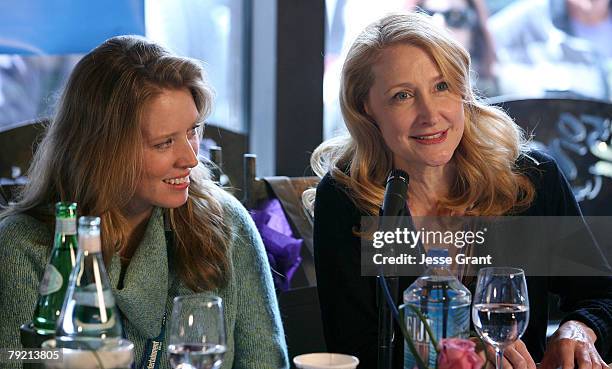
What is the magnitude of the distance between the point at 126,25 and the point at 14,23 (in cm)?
35

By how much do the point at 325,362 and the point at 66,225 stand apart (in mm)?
383

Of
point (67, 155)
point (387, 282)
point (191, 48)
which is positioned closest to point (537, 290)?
point (387, 282)

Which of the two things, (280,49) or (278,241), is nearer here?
(278,241)

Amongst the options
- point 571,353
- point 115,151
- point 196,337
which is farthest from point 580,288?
point 196,337

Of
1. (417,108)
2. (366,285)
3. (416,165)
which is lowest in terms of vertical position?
(366,285)

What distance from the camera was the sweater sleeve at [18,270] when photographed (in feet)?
5.73

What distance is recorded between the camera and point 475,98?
2.16 m

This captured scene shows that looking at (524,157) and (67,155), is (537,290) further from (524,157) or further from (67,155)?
(67,155)

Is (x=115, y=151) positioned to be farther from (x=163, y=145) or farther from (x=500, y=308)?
(x=500, y=308)

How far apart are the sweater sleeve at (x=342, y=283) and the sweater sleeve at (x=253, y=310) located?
0.12 meters

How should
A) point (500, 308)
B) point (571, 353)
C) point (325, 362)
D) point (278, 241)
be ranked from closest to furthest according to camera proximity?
point (325, 362)
point (500, 308)
point (571, 353)
point (278, 241)

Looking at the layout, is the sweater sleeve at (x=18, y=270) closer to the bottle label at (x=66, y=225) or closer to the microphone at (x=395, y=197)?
the bottle label at (x=66, y=225)

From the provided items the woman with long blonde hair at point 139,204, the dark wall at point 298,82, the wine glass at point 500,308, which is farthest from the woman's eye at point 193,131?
the dark wall at point 298,82

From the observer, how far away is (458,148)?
2.12 m
